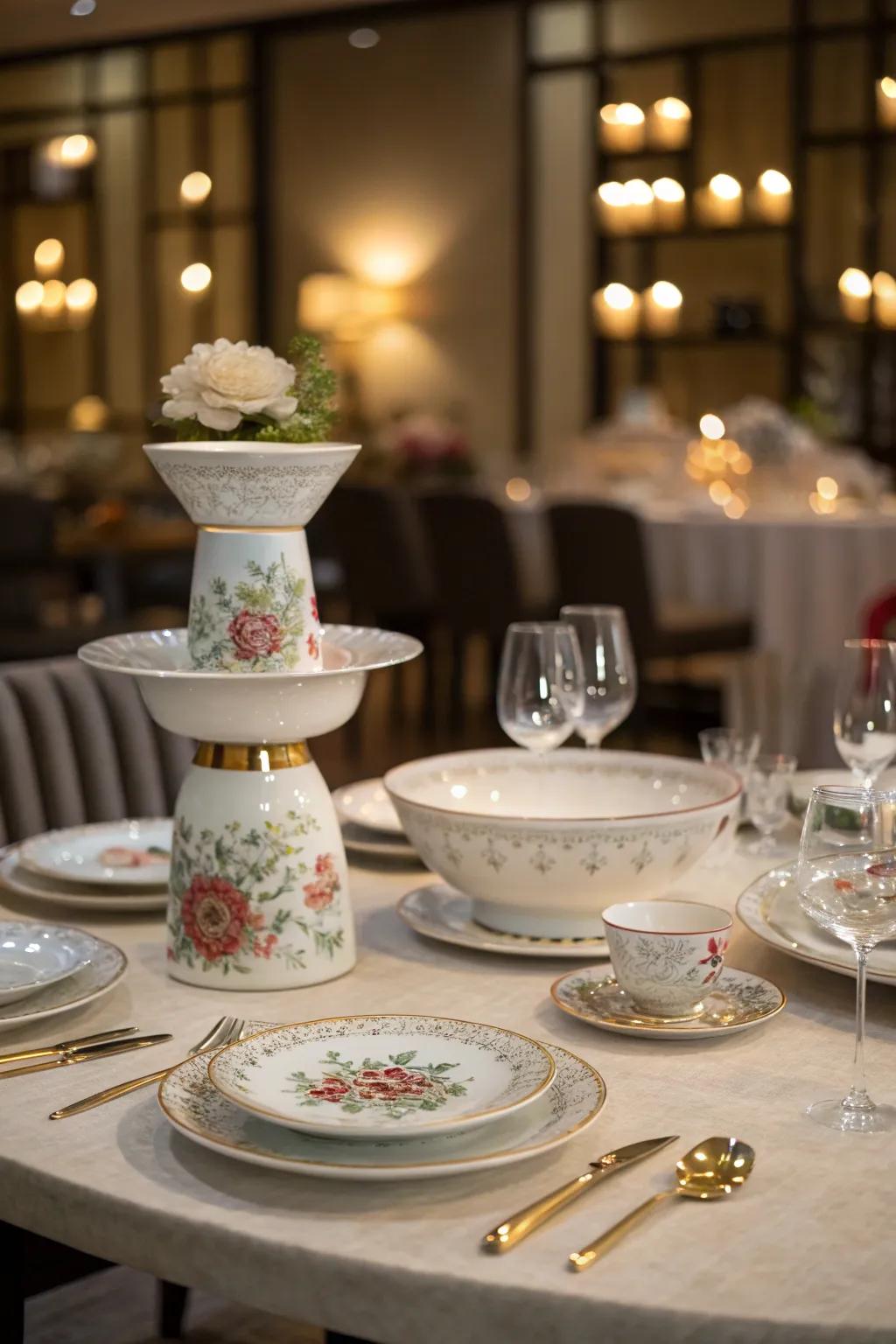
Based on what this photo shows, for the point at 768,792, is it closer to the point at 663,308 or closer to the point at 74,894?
the point at 74,894

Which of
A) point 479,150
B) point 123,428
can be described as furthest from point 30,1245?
point 123,428

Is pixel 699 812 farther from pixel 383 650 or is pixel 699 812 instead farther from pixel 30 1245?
pixel 30 1245

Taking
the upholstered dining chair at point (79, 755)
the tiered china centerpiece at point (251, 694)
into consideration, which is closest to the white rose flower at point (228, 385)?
the tiered china centerpiece at point (251, 694)

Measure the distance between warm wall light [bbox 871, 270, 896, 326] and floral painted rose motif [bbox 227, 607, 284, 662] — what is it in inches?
277

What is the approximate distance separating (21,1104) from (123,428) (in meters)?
9.82

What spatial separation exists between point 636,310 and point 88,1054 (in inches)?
309

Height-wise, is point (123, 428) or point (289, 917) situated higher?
point (123, 428)

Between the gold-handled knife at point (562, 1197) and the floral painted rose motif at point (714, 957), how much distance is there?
0.56 ft

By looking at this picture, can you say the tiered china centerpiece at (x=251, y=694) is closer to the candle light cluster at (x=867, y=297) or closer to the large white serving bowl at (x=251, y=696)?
the large white serving bowl at (x=251, y=696)

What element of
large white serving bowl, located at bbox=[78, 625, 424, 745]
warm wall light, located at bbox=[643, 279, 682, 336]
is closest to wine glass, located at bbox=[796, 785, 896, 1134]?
large white serving bowl, located at bbox=[78, 625, 424, 745]

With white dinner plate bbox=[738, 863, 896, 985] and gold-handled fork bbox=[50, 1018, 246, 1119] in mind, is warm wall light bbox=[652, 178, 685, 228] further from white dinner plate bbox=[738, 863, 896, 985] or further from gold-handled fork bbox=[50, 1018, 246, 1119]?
gold-handled fork bbox=[50, 1018, 246, 1119]

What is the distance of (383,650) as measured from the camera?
1.27 metres

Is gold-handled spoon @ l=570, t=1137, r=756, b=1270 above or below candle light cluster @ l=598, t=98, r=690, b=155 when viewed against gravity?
below

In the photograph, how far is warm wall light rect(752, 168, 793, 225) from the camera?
7988mm
